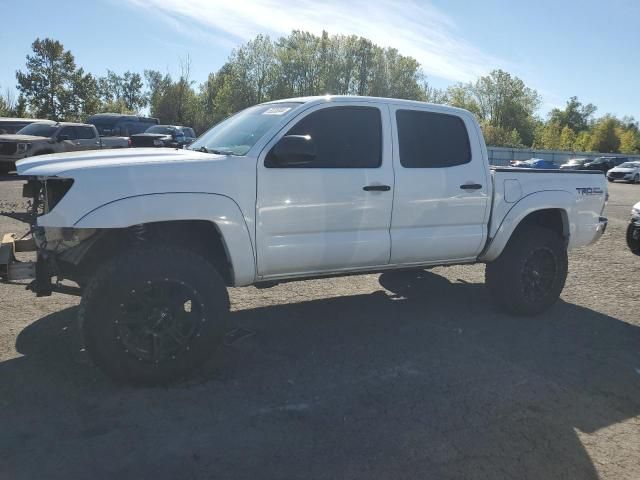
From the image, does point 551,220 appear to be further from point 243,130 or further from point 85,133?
point 85,133

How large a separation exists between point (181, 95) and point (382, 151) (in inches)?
2071

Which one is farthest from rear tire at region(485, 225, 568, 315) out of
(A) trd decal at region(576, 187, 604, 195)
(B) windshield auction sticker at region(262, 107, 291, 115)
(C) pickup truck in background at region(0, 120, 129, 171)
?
(C) pickup truck in background at region(0, 120, 129, 171)

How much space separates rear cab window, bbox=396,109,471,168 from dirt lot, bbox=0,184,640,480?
1.56 meters

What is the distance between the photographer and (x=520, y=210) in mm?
5426

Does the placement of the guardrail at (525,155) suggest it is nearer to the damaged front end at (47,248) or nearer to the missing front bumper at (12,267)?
the damaged front end at (47,248)

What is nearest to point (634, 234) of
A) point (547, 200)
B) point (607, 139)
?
point (547, 200)

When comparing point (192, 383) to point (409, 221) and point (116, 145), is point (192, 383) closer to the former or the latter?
point (409, 221)

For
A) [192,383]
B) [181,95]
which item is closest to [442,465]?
[192,383]

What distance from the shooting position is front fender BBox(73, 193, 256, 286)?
11.5 feet

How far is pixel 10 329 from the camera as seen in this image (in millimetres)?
4664

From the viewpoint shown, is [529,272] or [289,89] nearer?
[529,272]

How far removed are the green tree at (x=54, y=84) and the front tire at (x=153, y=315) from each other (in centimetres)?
5547

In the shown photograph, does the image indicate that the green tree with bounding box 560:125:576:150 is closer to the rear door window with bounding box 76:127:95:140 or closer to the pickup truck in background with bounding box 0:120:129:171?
the rear door window with bounding box 76:127:95:140

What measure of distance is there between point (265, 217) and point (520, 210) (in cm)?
273
